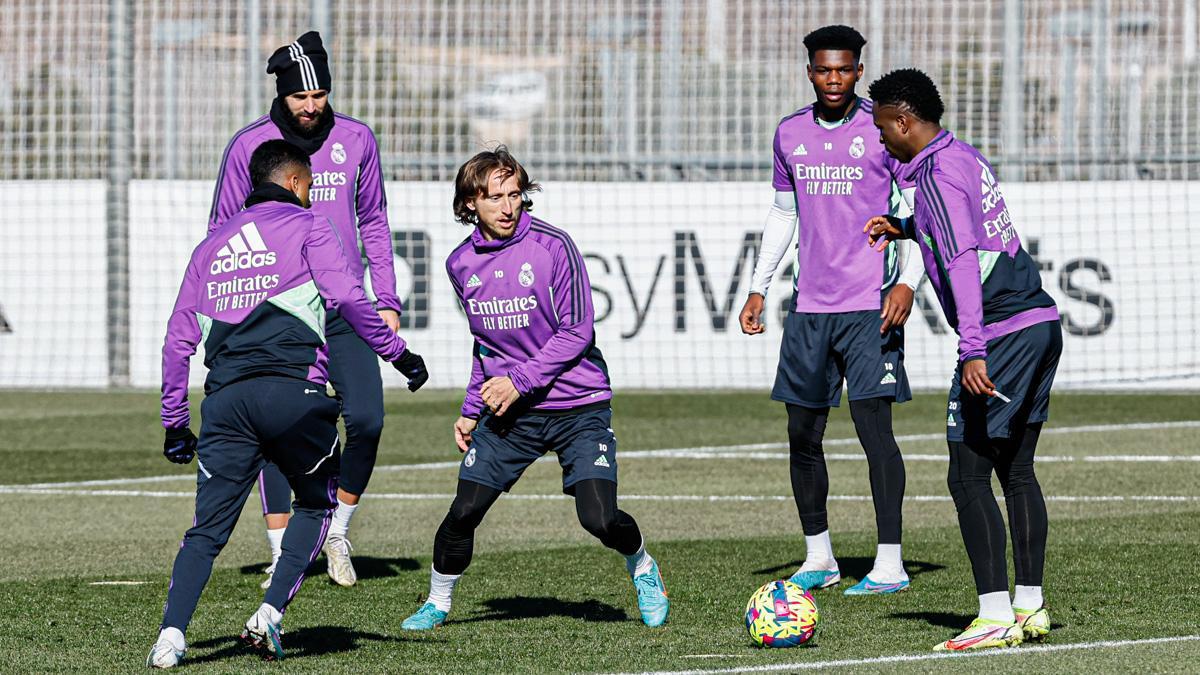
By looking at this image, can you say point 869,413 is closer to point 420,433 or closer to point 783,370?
point 783,370

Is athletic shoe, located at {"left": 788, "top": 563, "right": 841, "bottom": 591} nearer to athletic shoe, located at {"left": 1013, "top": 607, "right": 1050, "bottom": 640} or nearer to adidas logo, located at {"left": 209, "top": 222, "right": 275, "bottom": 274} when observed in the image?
athletic shoe, located at {"left": 1013, "top": 607, "right": 1050, "bottom": 640}

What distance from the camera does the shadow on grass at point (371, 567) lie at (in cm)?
809

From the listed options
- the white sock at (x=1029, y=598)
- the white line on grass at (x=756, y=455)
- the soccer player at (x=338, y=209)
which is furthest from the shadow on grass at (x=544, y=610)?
the white line on grass at (x=756, y=455)

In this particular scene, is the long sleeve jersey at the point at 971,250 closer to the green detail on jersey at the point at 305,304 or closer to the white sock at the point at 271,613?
the green detail on jersey at the point at 305,304

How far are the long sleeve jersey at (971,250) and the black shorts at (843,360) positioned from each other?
4.64ft

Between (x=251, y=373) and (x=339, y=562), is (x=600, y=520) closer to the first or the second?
(x=251, y=373)

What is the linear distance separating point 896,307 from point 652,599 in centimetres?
140

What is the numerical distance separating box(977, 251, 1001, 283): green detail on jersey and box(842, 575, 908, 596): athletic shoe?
1.73 metres

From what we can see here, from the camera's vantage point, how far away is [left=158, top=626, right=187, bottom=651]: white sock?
18.8ft

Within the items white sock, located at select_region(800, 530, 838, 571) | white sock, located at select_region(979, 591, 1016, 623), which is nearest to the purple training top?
white sock, located at select_region(800, 530, 838, 571)

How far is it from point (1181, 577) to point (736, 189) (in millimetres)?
10657

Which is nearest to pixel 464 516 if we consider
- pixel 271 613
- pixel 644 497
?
pixel 271 613

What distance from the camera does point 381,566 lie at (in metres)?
8.34

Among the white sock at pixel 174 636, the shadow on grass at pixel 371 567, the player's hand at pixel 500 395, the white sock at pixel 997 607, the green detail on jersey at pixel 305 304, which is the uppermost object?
the green detail on jersey at pixel 305 304
